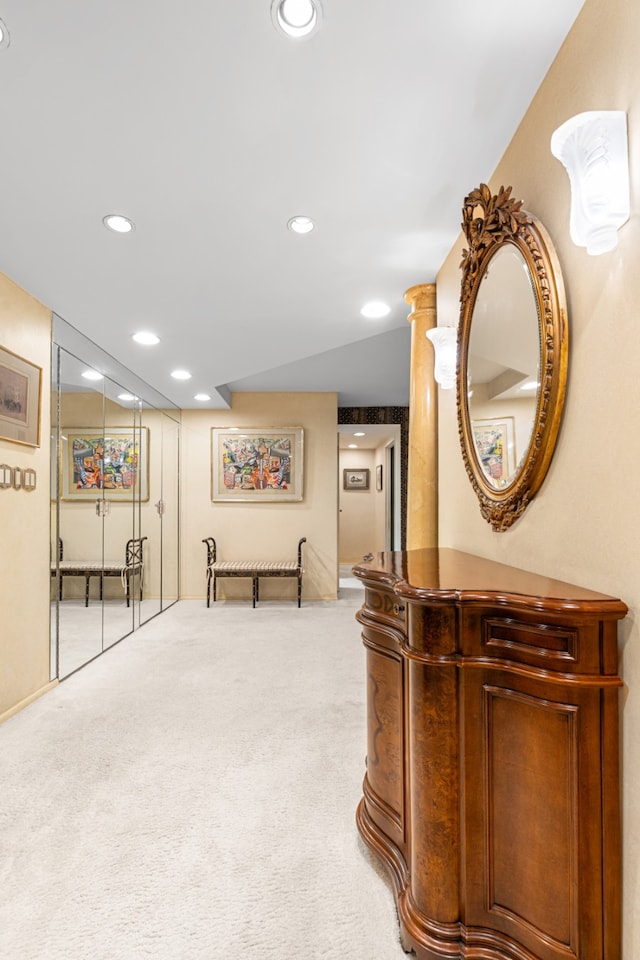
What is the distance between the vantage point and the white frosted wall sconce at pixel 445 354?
7.91ft

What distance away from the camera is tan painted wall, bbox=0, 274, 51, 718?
2.80m

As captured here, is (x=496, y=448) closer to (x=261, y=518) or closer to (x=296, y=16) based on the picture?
(x=296, y=16)

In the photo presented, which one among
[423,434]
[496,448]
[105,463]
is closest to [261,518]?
[105,463]

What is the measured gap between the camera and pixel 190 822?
6.25 ft

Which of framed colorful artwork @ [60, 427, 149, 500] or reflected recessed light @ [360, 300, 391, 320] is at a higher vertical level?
reflected recessed light @ [360, 300, 391, 320]

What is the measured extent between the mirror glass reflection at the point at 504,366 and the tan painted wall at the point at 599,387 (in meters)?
0.15

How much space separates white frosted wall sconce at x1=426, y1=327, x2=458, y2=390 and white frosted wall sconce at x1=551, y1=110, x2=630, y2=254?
3.92 ft

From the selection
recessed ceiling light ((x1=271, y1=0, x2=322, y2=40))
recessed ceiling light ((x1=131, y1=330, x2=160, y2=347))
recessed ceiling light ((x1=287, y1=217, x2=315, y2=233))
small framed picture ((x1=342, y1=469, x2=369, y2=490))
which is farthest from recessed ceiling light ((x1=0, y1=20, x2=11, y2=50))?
small framed picture ((x1=342, y1=469, x2=369, y2=490))

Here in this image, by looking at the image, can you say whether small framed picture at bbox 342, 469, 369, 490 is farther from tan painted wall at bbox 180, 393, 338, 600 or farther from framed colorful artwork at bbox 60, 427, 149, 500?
framed colorful artwork at bbox 60, 427, 149, 500

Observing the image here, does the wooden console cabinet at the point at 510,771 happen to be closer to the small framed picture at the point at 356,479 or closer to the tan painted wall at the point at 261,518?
the tan painted wall at the point at 261,518

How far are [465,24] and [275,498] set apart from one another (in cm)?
526

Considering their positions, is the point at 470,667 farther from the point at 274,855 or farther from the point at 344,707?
the point at 344,707

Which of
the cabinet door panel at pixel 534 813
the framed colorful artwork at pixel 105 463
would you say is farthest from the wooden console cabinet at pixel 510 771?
the framed colorful artwork at pixel 105 463

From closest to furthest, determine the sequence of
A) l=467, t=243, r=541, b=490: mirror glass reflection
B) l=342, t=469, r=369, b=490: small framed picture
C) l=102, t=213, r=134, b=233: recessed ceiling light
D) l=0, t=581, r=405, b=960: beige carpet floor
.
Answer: l=0, t=581, r=405, b=960: beige carpet floor
l=467, t=243, r=541, b=490: mirror glass reflection
l=102, t=213, r=134, b=233: recessed ceiling light
l=342, t=469, r=369, b=490: small framed picture
